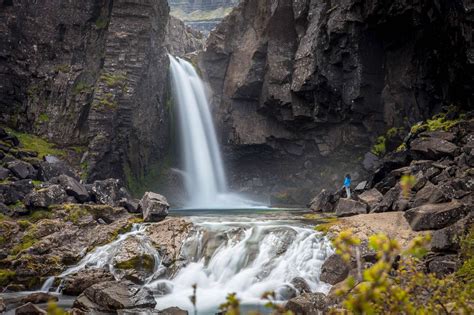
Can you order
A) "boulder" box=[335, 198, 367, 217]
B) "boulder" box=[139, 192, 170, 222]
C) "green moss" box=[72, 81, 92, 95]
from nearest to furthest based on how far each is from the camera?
1. "boulder" box=[335, 198, 367, 217]
2. "boulder" box=[139, 192, 170, 222]
3. "green moss" box=[72, 81, 92, 95]

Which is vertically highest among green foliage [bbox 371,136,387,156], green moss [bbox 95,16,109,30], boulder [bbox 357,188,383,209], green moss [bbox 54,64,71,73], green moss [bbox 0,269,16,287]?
green moss [bbox 95,16,109,30]

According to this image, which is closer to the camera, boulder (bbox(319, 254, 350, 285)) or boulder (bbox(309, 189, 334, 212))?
boulder (bbox(319, 254, 350, 285))

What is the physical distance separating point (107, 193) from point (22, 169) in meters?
5.47

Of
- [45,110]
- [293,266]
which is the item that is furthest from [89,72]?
[293,266]

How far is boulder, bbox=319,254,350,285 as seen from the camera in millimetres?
15180

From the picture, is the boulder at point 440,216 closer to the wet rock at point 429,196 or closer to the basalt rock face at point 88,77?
the wet rock at point 429,196

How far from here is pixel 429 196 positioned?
18.2 meters

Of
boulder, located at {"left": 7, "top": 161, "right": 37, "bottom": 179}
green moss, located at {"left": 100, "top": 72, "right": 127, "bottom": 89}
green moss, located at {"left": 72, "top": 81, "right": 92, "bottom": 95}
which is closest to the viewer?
boulder, located at {"left": 7, "top": 161, "right": 37, "bottom": 179}

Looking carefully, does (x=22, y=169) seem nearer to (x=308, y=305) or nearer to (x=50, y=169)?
(x=50, y=169)

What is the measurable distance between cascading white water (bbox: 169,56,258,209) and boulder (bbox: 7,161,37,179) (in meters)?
17.8

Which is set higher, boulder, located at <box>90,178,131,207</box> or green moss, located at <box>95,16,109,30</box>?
green moss, located at <box>95,16,109,30</box>

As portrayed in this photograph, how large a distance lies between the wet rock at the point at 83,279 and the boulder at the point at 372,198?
14108 millimetres

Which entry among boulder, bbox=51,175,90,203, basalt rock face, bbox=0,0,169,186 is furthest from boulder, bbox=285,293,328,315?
basalt rock face, bbox=0,0,169,186

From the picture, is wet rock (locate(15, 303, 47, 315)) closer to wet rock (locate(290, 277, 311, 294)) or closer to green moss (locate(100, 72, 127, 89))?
wet rock (locate(290, 277, 311, 294))
